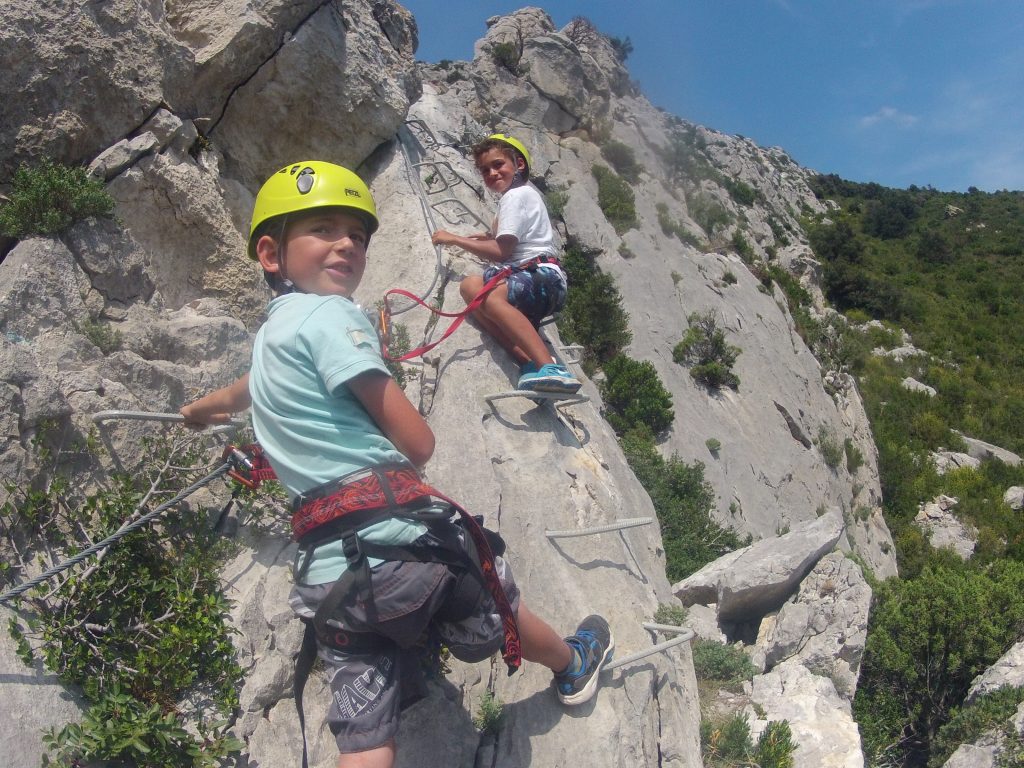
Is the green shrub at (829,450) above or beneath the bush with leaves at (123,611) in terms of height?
above

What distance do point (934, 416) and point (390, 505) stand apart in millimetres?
28177

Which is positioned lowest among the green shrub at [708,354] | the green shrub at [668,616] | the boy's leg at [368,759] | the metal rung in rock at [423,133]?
the boy's leg at [368,759]

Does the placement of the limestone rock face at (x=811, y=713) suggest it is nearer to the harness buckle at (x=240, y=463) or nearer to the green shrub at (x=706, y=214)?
the harness buckle at (x=240, y=463)

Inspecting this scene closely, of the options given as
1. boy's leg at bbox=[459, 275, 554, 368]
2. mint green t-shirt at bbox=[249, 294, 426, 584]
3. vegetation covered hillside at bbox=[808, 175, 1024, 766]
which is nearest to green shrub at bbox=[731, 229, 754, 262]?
vegetation covered hillside at bbox=[808, 175, 1024, 766]

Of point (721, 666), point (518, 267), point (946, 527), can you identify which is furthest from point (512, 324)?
point (946, 527)

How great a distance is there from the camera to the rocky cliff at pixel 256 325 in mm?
3674

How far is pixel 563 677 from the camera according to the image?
3.65 meters

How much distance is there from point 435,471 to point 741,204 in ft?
99.4

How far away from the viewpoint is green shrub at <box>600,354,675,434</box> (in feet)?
46.1

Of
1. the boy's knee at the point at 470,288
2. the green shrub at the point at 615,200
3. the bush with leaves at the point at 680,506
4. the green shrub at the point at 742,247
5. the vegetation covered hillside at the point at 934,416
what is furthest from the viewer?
the green shrub at the point at 742,247

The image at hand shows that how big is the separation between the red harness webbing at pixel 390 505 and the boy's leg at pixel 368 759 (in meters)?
0.61

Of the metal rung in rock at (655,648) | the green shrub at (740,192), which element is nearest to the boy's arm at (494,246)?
the metal rung in rock at (655,648)

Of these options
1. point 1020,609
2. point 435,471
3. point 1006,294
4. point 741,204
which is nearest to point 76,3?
point 435,471

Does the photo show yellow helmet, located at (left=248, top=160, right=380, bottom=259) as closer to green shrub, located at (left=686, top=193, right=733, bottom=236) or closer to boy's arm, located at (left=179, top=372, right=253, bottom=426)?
boy's arm, located at (left=179, top=372, right=253, bottom=426)
